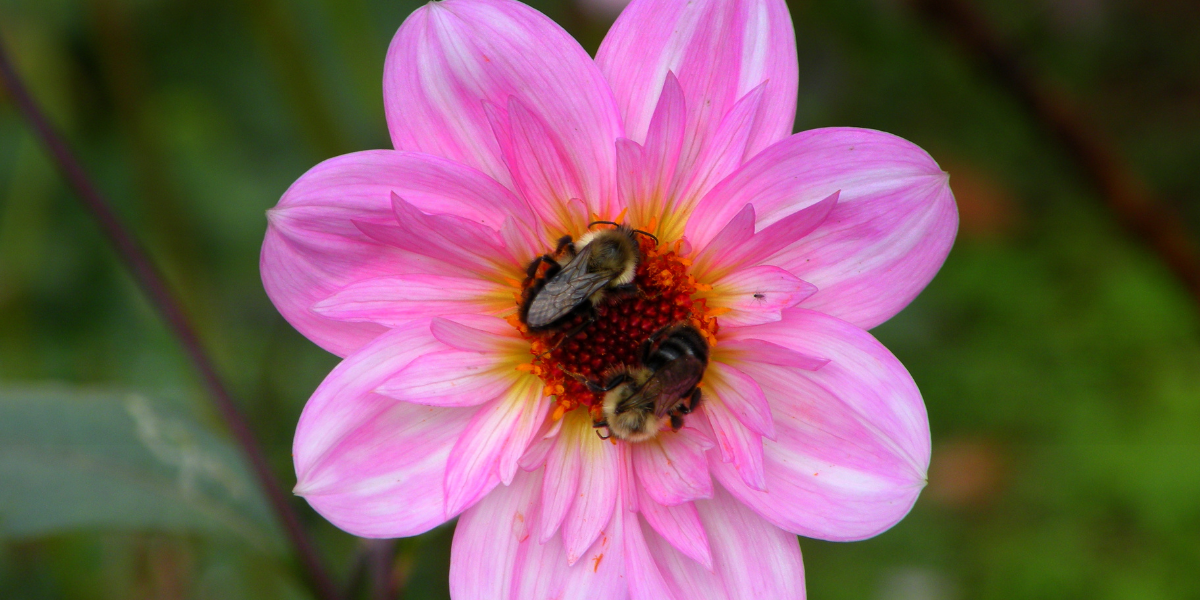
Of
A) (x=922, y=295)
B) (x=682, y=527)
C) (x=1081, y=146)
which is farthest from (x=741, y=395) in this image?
(x=922, y=295)

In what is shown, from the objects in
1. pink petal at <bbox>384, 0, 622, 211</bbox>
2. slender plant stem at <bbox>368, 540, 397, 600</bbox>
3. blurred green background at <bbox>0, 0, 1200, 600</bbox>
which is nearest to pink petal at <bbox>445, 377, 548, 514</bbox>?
slender plant stem at <bbox>368, 540, 397, 600</bbox>

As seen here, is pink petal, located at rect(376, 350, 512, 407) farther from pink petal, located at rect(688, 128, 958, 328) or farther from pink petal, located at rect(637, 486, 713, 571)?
pink petal, located at rect(688, 128, 958, 328)

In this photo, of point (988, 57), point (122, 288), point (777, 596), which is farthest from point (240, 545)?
point (988, 57)

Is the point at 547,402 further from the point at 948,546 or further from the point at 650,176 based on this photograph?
the point at 948,546

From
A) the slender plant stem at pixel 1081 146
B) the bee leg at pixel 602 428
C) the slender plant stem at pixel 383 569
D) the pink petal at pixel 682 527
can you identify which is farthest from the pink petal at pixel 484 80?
the slender plant stem at pixel 1081 146

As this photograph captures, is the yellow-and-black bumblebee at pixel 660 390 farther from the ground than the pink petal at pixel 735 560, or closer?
farther from the ground

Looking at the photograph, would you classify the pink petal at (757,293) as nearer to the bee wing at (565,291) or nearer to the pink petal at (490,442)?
the bee wing at (565,291)

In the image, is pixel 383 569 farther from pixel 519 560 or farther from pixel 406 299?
pixel 406 299
